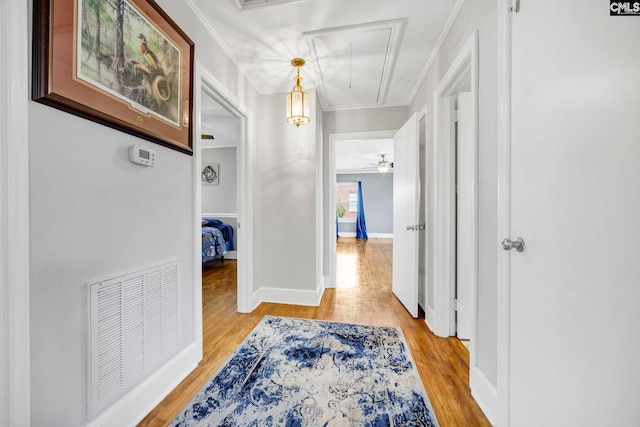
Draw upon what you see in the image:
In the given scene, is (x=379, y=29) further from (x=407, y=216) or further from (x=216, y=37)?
(x=407, y=216)

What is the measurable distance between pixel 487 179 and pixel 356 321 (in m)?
1.66

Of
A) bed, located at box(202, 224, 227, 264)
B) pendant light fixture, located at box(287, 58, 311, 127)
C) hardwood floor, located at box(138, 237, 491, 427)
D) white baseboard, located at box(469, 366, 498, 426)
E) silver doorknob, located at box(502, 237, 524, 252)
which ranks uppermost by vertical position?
pendant light fixture, located at box(287, 58, 311, 127)

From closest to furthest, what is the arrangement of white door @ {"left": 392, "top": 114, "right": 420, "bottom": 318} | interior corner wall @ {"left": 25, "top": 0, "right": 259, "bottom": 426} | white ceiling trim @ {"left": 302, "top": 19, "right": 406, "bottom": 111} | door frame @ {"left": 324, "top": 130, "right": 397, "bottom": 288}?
interior corner wall @ {"left": 25, "top": 0, "right": 259, "bottom": 426} < white ceiling trim @ {"left": 302, "top": 19, "right": 406, "bottom": 111} < white door @ {"left": 392, "top": 114, "right": 420, "bottom": 318} < door frame @ {"left": 324, "top": 130, "right": 397, "bottom": 288}

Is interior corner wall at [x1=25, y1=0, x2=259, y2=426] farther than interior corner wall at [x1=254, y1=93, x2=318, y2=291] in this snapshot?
No

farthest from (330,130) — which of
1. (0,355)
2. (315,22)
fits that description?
(0,355)

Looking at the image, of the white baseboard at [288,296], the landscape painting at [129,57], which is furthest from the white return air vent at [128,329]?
the white baseboard at [288,296]

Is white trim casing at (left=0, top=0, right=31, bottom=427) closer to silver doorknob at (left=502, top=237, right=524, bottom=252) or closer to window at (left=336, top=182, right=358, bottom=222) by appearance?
silver doorknob at (left=502, top=237, right=524, bottom=252)

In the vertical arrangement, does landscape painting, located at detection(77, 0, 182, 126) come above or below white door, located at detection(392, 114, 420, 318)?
above

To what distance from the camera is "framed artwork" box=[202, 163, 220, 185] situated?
17.7 feet

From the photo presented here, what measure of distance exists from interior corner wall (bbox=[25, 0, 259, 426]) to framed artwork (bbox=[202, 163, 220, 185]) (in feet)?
14.1

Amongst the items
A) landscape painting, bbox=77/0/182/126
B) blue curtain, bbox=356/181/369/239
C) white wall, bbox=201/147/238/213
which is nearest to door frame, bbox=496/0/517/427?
landscape painting, bbox=77/0/182/126

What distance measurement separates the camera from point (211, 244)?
4188 mm

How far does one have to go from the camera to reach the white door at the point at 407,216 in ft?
7.63

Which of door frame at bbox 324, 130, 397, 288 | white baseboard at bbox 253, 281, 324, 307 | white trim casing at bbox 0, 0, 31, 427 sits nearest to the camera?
white trim casing at bbox 0, 0, 31, 427
